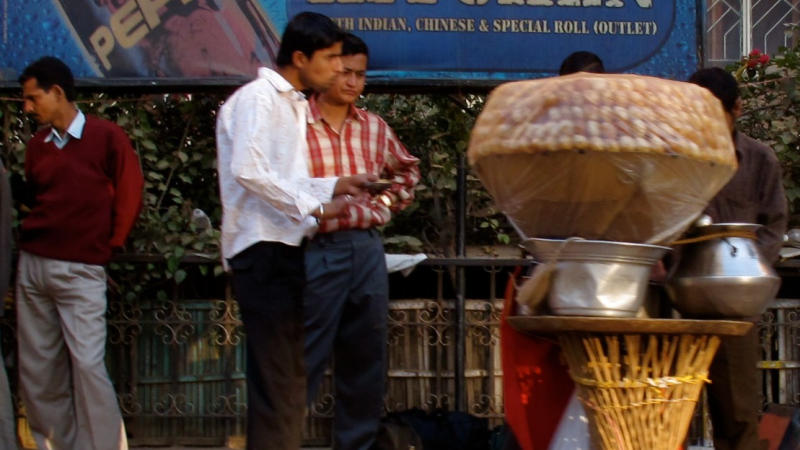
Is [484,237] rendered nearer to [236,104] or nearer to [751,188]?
[751,188]

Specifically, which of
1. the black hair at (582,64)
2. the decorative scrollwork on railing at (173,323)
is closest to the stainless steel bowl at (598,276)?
the black hair at (582,64)

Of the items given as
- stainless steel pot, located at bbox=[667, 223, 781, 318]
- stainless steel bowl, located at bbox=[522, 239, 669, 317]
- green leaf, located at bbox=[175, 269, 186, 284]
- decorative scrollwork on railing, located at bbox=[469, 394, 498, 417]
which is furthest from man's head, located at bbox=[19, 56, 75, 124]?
stainless steel pot, located at bbox=[667, 223, 781, 318]

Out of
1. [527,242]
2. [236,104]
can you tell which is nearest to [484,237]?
[236,104]

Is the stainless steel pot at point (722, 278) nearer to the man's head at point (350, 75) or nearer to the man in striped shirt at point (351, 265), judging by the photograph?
the man in striped shirt at point (351, 265)

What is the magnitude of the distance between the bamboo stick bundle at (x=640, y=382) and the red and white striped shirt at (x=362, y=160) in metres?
1.38

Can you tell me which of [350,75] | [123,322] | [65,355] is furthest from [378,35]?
[65,355]

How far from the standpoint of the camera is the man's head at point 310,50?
3.92 metres

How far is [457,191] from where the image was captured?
227 inches

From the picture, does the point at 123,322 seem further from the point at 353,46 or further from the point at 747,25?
the point at 747,25

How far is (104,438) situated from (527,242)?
2659mm

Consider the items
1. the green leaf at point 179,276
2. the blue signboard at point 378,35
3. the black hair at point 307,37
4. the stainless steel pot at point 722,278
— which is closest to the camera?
the stainless steel pot at point 722,278

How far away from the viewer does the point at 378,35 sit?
5.38m

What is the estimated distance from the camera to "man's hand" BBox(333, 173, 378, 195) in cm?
373

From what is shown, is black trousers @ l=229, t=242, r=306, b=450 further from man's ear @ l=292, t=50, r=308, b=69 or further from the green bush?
the green bush
